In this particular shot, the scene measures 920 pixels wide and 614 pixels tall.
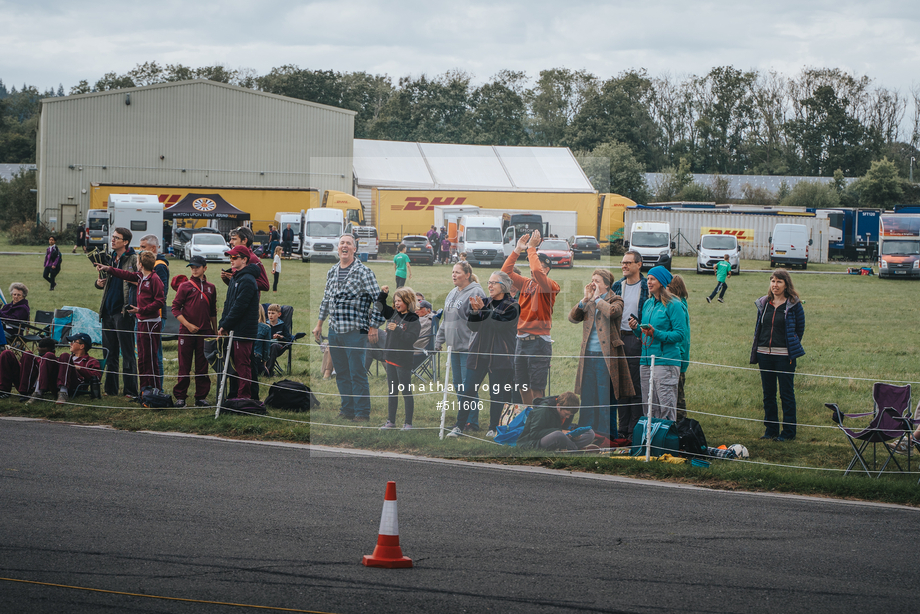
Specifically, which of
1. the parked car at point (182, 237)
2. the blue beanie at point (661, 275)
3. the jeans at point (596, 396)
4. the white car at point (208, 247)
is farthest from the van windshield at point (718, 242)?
the jeans at point (596, 396)

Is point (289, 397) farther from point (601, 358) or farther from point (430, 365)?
point (601, 358)

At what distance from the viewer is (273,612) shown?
4.22 m

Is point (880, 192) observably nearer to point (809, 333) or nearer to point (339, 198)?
point (339, 198)

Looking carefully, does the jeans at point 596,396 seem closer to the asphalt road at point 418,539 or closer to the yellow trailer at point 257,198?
the asphalt road at point 418,539

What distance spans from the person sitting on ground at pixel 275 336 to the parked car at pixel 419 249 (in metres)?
20.8

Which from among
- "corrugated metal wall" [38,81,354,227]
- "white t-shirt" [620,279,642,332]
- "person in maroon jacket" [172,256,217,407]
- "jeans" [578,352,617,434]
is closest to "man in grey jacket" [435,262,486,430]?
"jeans" [578,352,617,434]

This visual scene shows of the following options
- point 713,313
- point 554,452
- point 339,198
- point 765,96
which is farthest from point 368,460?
point 765,96

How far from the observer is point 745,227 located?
46.0 metres

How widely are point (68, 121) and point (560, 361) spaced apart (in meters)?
42.3

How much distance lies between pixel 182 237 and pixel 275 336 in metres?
28.3

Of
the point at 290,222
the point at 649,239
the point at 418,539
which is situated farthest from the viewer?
the point at 290,222

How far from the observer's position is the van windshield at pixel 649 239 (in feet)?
121

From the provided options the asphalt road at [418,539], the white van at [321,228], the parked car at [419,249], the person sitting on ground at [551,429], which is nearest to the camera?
the asphalt road at [418,539]

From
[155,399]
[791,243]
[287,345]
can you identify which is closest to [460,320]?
[155,399]
